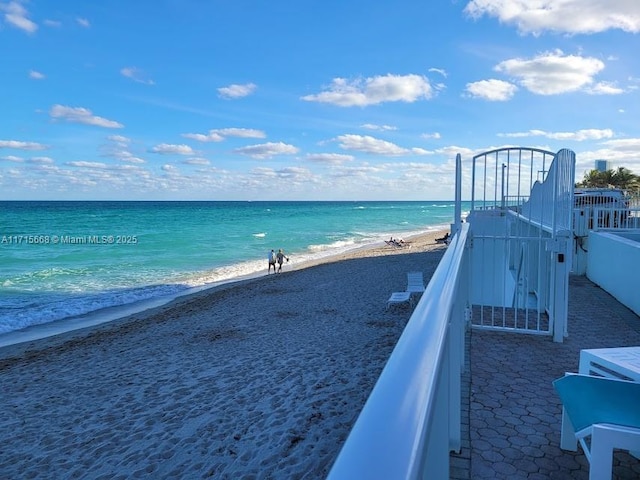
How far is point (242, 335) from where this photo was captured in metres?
8.73

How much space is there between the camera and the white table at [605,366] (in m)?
2.46

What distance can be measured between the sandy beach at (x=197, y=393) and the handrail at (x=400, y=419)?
11.6ft

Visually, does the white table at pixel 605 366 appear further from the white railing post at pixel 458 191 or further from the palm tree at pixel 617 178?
the palm tree at pixel 617 178

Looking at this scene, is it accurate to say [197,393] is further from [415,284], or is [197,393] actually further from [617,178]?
[617,178]

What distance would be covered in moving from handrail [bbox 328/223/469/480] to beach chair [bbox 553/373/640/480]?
1.45 metres

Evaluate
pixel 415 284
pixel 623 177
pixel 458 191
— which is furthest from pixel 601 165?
pixel 458 191

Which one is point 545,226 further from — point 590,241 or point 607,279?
point 590,241

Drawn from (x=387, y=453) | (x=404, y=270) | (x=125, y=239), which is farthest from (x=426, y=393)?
(x=125, y=239)

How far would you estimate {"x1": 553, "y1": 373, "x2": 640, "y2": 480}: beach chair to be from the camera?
195cm

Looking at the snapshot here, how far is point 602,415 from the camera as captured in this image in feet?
6.77

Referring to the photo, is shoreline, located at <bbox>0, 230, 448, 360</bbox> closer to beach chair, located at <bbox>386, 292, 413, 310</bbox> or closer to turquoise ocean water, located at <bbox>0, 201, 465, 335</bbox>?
turquoise ocean water, located at <bbox>0, 201, 465, 335</bbox>

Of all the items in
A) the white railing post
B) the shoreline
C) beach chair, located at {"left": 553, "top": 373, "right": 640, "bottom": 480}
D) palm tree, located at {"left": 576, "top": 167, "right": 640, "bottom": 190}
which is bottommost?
the shoreline

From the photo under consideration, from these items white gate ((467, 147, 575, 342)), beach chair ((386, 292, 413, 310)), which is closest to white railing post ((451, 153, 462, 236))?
white gate ((467, 147, 575, 342))

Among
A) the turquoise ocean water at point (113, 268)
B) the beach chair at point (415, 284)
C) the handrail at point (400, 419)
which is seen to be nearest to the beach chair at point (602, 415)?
the handrail at point (400, 419)
